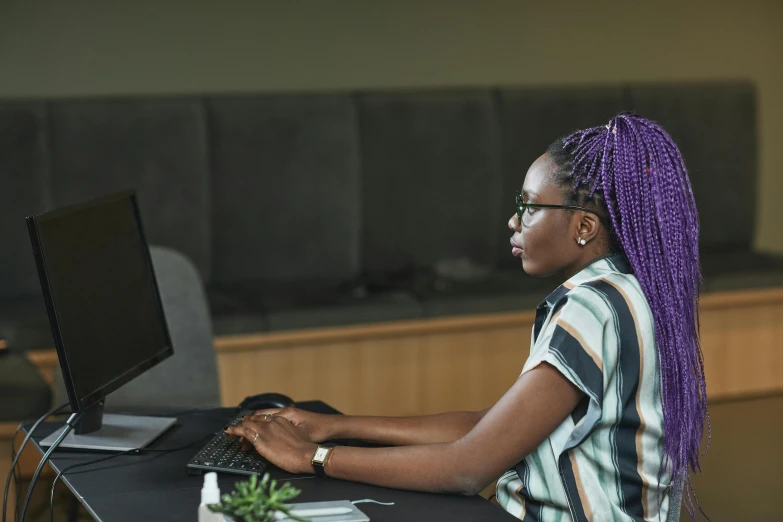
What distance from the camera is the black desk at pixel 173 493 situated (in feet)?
5.42

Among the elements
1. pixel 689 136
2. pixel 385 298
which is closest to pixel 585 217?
pixel 385 298

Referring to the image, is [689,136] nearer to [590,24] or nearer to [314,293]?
[590,24]

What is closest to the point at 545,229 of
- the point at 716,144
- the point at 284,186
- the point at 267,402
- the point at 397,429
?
the point at 397,429

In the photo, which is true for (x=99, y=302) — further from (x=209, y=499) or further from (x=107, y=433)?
(x=209, y=499)

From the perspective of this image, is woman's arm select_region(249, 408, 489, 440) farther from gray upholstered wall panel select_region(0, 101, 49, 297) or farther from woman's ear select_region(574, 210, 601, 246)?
gray upholstered wall panel select_region(0, 101, 49, 297)

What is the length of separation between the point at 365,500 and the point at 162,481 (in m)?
0.36

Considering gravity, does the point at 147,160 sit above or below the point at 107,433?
above

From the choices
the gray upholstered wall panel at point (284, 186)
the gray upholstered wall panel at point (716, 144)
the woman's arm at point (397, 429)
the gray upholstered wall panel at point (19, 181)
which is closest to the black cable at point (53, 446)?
the woman's arm at point (397, 429)

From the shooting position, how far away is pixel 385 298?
13.9ft

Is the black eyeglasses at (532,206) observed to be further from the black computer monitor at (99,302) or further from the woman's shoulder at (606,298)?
the black computer monitor at (99,302)

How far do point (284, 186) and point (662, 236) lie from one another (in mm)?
2870

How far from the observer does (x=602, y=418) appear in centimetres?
171

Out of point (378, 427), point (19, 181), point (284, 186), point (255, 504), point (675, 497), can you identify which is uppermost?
point (19, 181)

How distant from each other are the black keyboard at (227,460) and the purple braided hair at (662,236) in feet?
2.22
